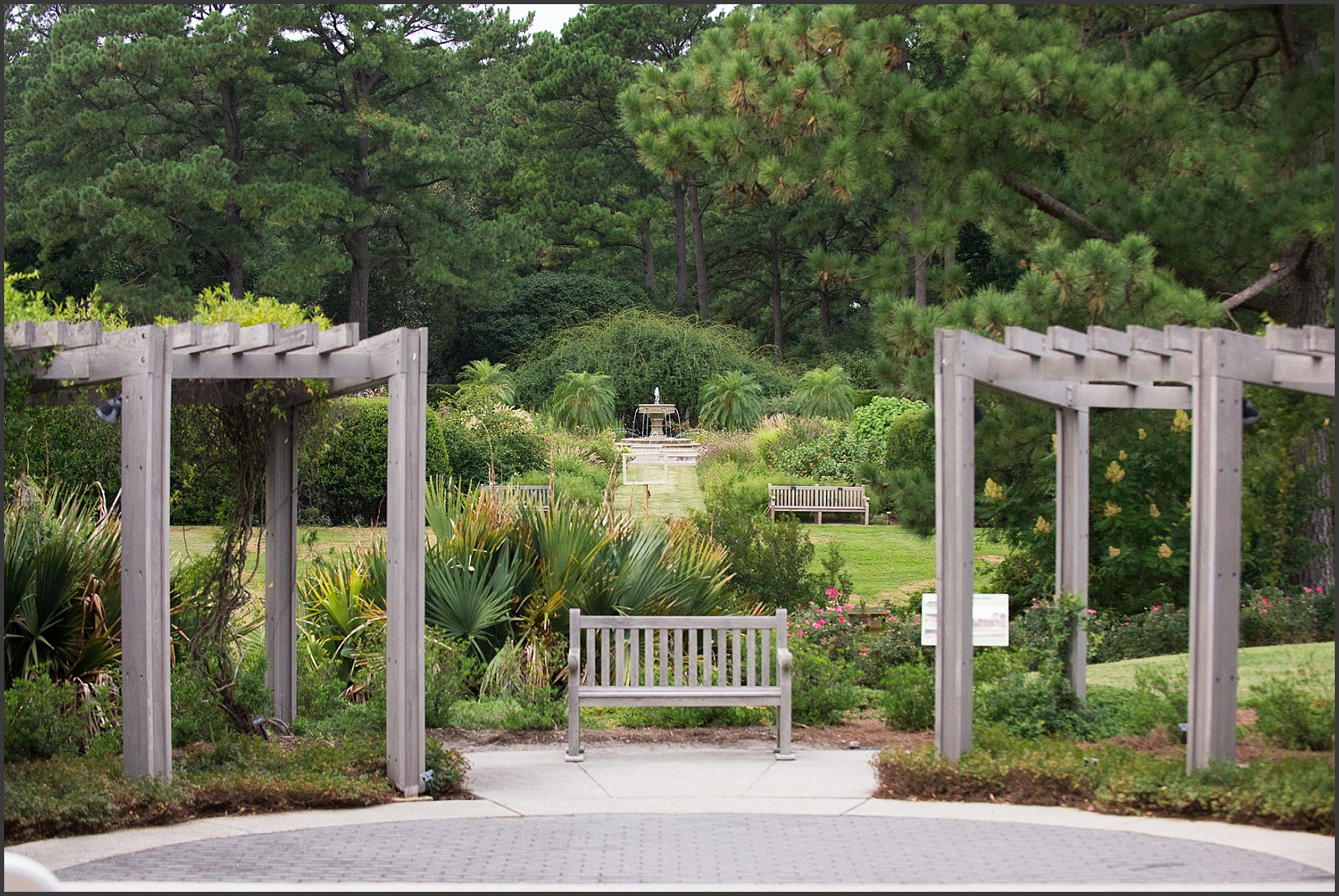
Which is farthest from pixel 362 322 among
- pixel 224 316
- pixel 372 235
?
pixel 224 316

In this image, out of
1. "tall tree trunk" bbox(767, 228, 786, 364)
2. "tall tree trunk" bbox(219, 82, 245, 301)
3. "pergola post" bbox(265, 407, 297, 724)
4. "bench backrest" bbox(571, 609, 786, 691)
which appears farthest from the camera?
"tall tree trunk" bbox(767, 228, 786, 364)

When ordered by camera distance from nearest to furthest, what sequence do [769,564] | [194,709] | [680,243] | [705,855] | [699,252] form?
[705,855] < [194,709] < [769,564] < [680,243] < [699,252]

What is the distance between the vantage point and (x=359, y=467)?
17953mm

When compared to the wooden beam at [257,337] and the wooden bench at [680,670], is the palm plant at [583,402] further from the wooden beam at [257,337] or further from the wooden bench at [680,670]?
the wooden beam at [257,337]

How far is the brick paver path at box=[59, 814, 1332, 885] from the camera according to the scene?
4555 mm

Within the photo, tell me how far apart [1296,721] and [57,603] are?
6695mm

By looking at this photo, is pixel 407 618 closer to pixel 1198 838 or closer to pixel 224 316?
pixel 224 316

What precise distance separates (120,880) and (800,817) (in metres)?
2.81

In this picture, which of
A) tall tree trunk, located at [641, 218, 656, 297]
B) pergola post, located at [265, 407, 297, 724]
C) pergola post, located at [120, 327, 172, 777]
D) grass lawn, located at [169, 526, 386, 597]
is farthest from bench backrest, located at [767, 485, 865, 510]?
tall tree trunk, located at [641, 218, 656, 297]

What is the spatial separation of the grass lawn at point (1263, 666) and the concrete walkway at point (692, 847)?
3004mm

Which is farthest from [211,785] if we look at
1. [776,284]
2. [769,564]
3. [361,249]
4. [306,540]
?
[776,284]

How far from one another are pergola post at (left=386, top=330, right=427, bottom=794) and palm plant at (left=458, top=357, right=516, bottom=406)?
16.8 metres

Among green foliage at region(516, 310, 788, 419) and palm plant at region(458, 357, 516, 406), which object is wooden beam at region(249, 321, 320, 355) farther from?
green foliage at region(516, 310, 788, 419)

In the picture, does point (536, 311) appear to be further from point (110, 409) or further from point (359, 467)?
point (110, 409)
